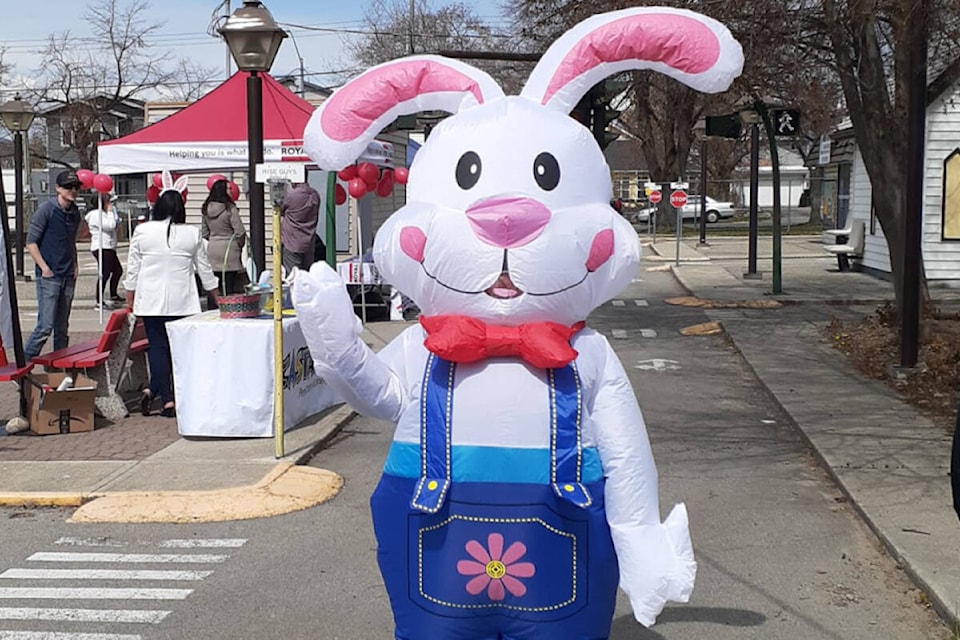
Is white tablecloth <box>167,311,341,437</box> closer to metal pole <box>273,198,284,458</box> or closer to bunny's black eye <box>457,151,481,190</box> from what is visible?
metal pole <box>273,198,284,458</box>

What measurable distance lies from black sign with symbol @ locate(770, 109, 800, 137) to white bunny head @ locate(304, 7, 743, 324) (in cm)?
1550

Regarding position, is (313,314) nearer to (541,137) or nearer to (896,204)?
(541,137)

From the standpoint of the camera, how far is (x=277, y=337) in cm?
724

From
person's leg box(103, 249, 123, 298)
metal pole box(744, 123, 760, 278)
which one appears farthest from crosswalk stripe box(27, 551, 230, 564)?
metal pole box(744, 123, 760, 278)

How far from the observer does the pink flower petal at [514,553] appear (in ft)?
10.5

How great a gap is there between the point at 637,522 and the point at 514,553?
1.25 ft

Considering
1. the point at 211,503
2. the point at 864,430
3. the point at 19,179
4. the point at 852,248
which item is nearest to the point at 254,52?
the point at 211,503

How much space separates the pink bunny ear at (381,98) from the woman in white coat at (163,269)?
17.1 feet

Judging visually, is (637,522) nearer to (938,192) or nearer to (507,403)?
(507,403)

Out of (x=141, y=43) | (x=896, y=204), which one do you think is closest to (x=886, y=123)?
(x=896, y=204)

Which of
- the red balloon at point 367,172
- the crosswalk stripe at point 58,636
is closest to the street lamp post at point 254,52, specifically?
the red balloon at point 367,172

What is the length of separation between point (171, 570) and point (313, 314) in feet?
9.10

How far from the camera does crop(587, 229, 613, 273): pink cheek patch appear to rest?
3367 millimetres

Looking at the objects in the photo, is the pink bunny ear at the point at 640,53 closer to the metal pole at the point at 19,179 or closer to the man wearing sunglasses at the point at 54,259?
the man wearing sunglasses at the point at 54,259
